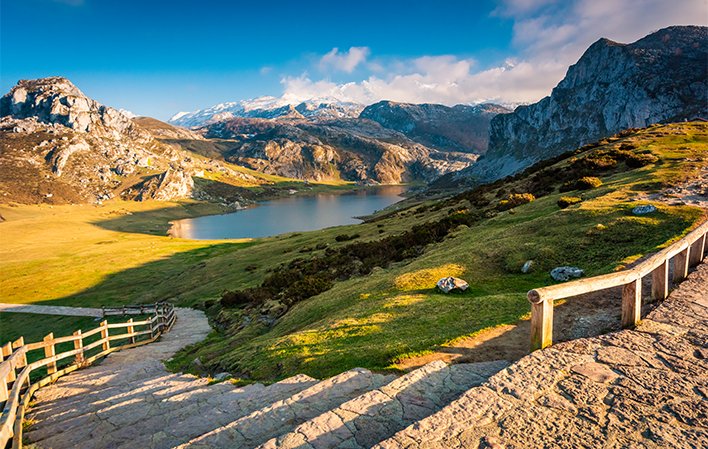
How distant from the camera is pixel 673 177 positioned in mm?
27016

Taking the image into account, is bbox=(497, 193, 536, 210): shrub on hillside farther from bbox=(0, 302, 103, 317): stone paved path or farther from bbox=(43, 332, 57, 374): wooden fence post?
bbox=(0, 302, 103, 317): stone paved path

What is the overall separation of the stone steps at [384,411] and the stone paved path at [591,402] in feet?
2.49

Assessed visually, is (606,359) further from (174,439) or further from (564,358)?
(174,439)

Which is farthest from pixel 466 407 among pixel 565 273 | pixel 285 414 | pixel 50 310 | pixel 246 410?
pixel 50 310

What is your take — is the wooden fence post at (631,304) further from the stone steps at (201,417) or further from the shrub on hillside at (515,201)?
the shrub on hillside at (515,201)

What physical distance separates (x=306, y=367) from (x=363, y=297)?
321 inches

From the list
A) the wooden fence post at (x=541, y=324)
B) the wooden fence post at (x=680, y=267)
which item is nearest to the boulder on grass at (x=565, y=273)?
the wooden fence post at (x=680, y=267)

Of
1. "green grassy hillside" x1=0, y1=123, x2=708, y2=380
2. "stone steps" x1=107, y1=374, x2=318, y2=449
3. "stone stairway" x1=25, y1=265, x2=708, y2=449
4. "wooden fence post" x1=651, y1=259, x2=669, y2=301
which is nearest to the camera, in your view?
"stone stairway" x1=25, y1=265, x2=708, y2=449

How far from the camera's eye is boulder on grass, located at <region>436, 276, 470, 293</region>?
54.2 ft

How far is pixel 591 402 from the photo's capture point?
630 cm

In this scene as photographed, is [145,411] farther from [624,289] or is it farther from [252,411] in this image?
[624,289]

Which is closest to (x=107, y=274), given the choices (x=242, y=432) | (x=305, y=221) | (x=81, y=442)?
(x=81, y=442)

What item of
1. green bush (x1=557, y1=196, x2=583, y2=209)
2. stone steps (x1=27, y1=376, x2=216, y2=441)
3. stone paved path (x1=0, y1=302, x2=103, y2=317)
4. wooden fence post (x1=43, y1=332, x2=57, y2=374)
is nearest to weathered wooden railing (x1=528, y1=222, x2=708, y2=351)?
stone steps (x1=27, y1=376, x2=216, y2=441)

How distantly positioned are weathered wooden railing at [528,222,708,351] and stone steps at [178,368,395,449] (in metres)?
3.70
